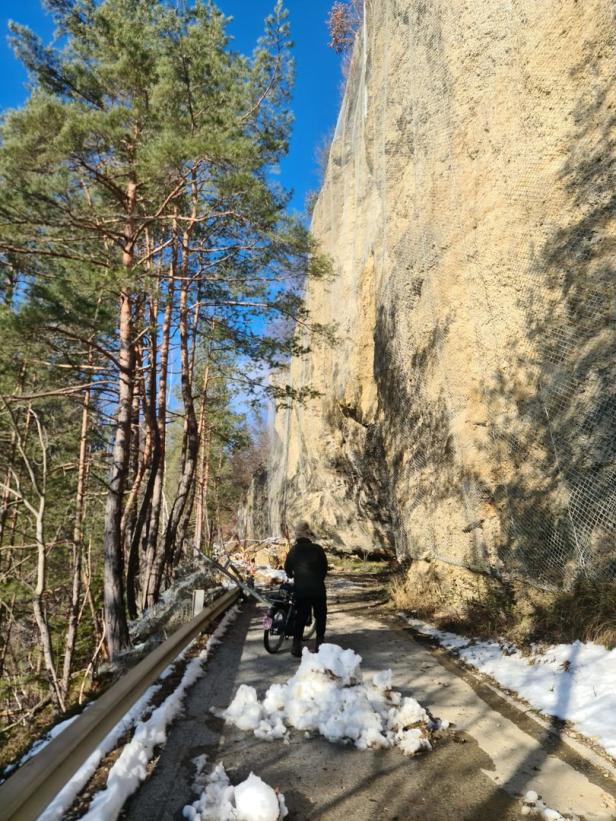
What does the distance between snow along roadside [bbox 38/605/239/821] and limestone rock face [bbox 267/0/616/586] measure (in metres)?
4.59

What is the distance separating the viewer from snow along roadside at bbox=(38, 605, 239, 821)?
2.68 m

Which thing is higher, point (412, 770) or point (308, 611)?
point (308, 611)

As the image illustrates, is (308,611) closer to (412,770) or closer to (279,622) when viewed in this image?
(279,622)

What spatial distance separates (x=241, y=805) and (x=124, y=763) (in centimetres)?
82

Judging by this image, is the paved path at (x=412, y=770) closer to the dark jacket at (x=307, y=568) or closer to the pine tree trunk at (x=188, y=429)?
the dark jacket at (x=307, y=568)

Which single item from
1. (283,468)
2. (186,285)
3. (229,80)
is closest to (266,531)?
(283,468)

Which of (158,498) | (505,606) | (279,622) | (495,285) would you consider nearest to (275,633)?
(279,622)

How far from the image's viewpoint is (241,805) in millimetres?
2785

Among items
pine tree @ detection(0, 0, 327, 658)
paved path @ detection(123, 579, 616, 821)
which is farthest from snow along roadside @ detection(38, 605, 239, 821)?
pine tree @ detection(0, 0, 327, 658)

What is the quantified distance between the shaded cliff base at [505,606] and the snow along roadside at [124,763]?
411 cm

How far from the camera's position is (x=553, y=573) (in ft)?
21.0

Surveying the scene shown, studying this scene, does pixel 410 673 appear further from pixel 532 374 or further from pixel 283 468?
pixel 283 468

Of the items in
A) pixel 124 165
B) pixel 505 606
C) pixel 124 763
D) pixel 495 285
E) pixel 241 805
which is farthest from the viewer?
pixel 124 165

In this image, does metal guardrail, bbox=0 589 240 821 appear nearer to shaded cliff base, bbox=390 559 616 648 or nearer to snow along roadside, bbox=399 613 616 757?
snow along roadside, bbox=399 613 616 757
